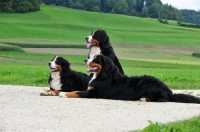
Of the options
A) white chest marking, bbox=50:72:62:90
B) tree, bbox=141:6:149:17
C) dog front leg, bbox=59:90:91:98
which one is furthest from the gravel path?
tree, bbox=141:6:149:17

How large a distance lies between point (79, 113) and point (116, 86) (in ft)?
9.00

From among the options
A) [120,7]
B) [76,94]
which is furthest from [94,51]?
[120,7]

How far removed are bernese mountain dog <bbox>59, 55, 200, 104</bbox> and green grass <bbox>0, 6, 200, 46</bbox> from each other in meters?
59.4

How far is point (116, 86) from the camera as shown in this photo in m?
A: 13.8

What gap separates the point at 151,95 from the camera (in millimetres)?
13609

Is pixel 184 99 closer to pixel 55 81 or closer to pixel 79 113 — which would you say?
pixel 55 81

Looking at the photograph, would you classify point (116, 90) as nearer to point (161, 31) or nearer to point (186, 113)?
point (186, 113)

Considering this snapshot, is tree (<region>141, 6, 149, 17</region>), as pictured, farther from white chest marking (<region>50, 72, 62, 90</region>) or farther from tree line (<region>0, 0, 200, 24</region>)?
white chest marking (<region>50, 72, 62, 90</region>)

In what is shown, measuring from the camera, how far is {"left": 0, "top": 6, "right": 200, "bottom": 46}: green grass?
81.3 m

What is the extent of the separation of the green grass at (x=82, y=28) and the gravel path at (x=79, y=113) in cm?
6016

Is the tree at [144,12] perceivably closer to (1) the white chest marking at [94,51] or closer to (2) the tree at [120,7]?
(2) the tree at [120,7]

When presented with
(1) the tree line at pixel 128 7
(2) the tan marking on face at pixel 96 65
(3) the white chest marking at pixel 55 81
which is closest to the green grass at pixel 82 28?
(1) the tree line at pixel 128 7

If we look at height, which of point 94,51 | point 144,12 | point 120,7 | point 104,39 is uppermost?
point 104,39

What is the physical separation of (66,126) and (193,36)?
9145 centimetres
